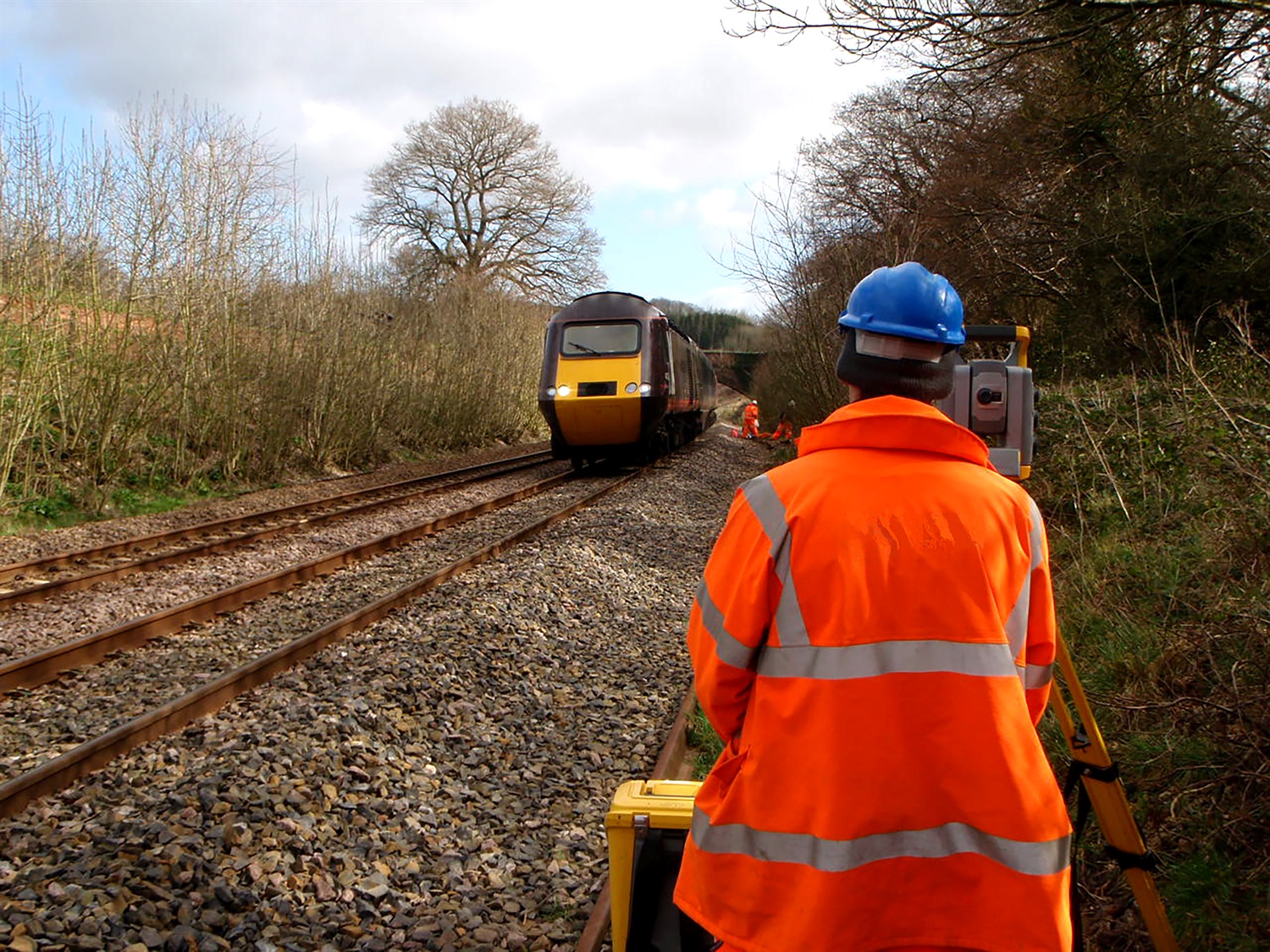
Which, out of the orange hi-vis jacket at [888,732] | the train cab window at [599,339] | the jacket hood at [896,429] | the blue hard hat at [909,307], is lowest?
the orange hi-vis jacket at [888,732]

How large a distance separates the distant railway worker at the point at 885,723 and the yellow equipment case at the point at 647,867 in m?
0.71

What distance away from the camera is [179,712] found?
4840 mm

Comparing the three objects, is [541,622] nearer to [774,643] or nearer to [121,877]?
[121,877]

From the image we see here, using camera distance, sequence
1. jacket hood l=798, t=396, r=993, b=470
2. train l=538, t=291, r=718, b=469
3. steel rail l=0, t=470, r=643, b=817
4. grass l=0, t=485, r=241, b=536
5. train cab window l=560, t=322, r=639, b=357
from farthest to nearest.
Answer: train cab window l=560, t=322, r=639, b=357, train l=538, t=291, r=718, b=469, grass l=0, t=485, r=241, b=536, steel rail l=0, t=470, r=643, b=817, jacket hood l=798, t=396, r=993, b=470

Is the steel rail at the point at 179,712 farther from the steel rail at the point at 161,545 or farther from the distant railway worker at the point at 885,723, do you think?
the distant railway worker at the point at 885,723

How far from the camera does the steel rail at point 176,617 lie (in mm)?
5684

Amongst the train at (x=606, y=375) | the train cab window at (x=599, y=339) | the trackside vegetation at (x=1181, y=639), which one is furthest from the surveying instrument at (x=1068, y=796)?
the train cab window at (x=599, y=339)

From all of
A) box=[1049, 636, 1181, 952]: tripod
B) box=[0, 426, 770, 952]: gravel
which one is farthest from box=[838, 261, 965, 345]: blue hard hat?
box=[0, 426, 770, 952]: gravel

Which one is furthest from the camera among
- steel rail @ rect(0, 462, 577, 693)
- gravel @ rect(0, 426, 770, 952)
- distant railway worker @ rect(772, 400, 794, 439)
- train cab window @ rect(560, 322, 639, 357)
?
distant railway worker @ rect(772, 400, 794, 439)

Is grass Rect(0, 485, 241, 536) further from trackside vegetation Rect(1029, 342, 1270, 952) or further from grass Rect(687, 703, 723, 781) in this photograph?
trackside vegetation Rect(1029, 342, 1270, 952)

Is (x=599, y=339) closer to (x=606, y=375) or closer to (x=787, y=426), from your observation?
(x=606, y=375)

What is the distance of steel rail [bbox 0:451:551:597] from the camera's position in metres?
7.97

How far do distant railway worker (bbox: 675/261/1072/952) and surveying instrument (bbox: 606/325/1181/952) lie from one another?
29.4 inches

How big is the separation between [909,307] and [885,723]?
2.40 ft
